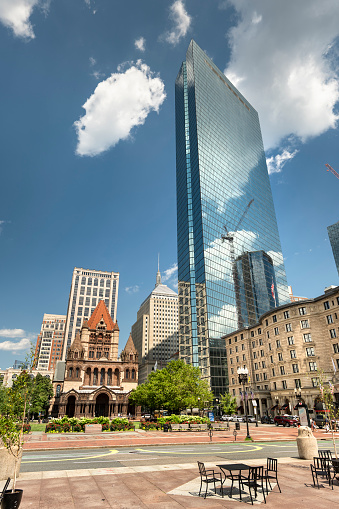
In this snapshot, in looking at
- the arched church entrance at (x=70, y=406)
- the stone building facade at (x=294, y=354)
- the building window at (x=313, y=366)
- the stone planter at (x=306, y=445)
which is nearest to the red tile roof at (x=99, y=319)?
the arched church entrance at (x=70, y=406)

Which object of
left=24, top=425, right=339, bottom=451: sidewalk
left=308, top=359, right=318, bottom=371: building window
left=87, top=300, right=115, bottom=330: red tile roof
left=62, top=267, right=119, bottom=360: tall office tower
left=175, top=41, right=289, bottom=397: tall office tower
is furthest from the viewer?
left=62, top=267, right=119, bottom=360: tall office tower

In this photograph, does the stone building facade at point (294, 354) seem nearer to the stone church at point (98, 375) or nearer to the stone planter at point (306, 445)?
the stone church at point (98, 375)

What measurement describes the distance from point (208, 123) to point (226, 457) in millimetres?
120500

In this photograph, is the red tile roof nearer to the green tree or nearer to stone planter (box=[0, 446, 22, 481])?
the green tree

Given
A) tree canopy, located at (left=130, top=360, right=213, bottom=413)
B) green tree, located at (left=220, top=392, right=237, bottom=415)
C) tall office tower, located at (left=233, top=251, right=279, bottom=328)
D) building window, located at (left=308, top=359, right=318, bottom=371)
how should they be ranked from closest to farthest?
tree canopy, located at (left=130, top=360, right=213, bottom=413) → building window, located at (left=308, top=359, right=318, bottom=371) → green tree, located at (left=220, top=392, right=237, bottom=415) → tall office tower, located at (left=233, top=251, right=279, bottom=328)

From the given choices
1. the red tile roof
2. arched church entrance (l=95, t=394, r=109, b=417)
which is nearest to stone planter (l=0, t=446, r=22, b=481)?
arched church entrance (l=95, t=394, r=109, b=417)

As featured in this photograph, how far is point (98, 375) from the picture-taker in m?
86.7

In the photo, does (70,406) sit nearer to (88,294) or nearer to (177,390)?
(177,390)

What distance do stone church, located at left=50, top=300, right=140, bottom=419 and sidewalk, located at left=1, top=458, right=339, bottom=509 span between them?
72212mm

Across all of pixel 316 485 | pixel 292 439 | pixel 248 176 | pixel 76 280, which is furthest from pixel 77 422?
pixel 76 280

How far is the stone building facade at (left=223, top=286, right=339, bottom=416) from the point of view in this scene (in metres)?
54.7

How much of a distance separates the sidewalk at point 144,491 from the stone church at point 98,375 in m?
72.2

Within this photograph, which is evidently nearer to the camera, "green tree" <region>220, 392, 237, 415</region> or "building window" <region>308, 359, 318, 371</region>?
"building window" <region>308, 359, 318, 371</region>

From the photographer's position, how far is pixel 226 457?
17781 mm
